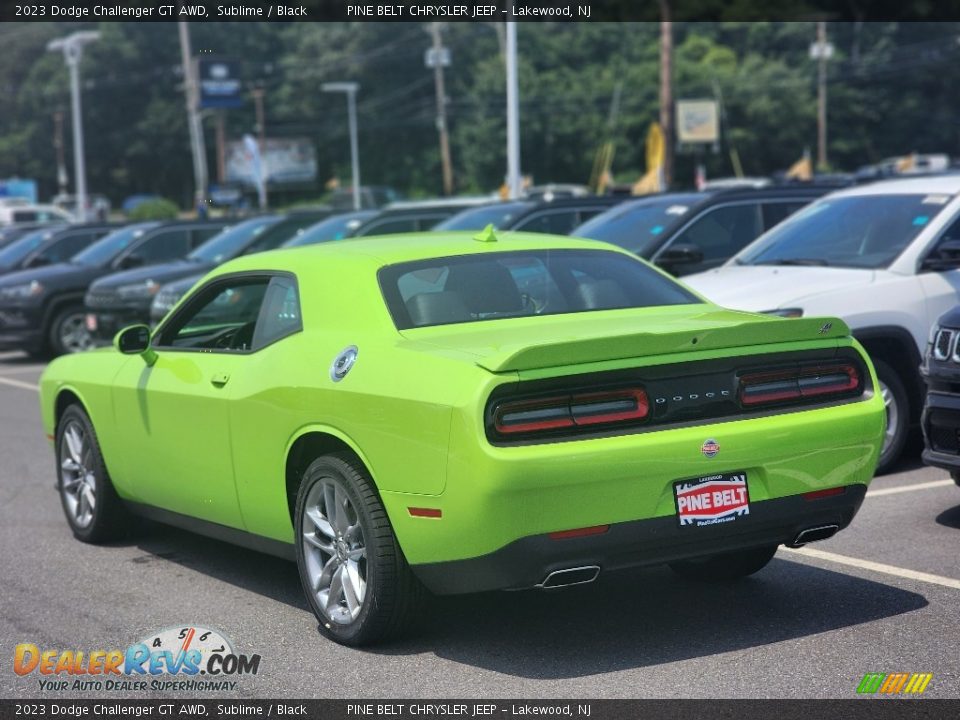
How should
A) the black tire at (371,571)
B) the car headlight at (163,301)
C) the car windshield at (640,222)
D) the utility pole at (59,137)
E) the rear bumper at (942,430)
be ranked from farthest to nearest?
the utility pole at (59,137), the car headlight at (163,301), the car windshield at (640,222), the rear bumper at (942,430), the black tire at (371,571)

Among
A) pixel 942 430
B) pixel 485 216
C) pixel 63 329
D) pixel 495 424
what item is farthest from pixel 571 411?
pixel 63 329

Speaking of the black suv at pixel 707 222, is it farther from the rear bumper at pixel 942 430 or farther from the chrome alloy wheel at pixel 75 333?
the chrome alloy wheel at pixel 75 333

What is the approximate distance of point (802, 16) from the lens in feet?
262

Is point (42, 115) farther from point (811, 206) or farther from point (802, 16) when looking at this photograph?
point (811, 206)

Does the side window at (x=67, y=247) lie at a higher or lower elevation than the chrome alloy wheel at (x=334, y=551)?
lower

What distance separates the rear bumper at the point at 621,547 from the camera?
5.05m

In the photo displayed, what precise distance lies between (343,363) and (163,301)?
11.4 m

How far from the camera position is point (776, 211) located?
43.2 ft

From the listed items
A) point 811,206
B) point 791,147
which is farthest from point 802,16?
point 811,206

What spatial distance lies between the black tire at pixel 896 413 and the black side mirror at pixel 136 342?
445 cm

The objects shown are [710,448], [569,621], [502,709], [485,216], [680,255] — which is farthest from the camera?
[485,216]

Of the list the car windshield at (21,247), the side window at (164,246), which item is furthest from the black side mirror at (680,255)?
the car windshield at (21,247)

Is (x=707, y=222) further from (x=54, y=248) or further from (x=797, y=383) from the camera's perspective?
(x=54, y=248)

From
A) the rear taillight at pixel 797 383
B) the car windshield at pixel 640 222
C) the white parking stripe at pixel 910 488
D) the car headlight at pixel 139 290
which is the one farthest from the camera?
the car headlight at pixel 139 290
